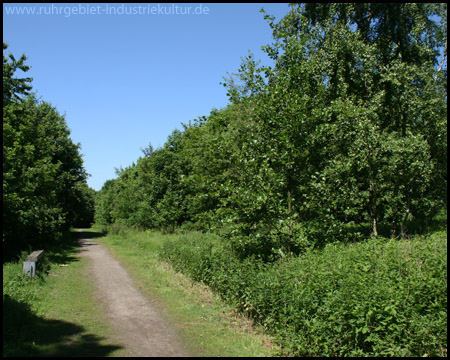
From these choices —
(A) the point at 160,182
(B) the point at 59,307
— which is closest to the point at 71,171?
(A) the point at 160,182

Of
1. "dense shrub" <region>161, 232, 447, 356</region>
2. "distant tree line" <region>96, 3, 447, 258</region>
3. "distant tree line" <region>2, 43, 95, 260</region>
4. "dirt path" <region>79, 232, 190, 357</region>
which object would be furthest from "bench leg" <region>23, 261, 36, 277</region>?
"dense shrub" <region>161, 232, 447, 356</region>

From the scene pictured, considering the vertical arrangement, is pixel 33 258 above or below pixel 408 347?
above

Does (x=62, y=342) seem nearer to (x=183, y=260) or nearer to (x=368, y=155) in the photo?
(x=183, y=260)

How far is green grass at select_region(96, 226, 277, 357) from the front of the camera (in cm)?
634

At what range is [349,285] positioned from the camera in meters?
5.46

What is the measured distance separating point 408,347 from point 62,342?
5937mm

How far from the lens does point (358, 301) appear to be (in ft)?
16.9

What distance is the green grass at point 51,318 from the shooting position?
19.8 feet

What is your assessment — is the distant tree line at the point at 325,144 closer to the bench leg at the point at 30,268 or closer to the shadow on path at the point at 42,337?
the shadow on path at the point at 42,337

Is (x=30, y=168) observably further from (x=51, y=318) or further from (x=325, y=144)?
(x=325, y=144)

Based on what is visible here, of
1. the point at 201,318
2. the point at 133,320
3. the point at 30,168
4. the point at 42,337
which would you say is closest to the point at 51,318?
the point at 42,337

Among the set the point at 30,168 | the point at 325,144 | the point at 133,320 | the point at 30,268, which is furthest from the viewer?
the point at 30,168

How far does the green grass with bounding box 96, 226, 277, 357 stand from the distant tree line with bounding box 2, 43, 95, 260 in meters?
6.08

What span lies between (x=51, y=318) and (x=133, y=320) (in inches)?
72.9
